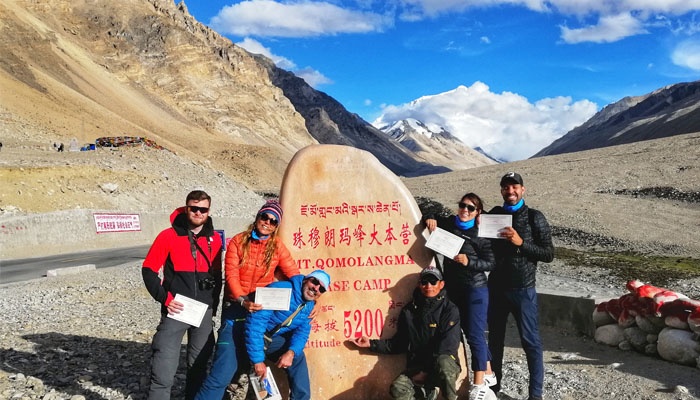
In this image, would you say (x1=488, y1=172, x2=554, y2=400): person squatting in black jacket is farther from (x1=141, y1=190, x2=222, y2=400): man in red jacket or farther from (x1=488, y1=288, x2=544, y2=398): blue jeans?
(x1=141, y1=190, x2=222, y2=400): man in red jacket

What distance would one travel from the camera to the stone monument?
536 centimetres

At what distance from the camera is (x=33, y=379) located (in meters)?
5.71

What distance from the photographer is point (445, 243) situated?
5.01 metres

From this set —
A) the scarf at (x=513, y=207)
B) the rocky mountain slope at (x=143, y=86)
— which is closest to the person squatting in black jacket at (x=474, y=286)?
the scarf at (x=513, y=207)

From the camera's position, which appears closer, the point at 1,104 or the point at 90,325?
the point at 90,325

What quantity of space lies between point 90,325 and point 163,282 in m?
4.97

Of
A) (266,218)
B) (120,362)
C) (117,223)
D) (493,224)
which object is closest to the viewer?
(266,218)

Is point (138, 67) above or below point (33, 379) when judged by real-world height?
above

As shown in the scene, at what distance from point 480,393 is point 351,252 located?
6.05ft

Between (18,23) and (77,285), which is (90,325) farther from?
(18,23)

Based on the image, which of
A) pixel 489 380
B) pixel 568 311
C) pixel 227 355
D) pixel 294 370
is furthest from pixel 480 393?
pixel 568 311

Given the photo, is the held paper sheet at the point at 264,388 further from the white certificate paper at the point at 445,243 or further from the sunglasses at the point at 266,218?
the white certificate paper at the point at 445,243

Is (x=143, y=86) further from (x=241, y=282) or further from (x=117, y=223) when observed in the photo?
(x=241, y=282)

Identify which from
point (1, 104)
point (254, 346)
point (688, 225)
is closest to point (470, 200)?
point (254, 346)
